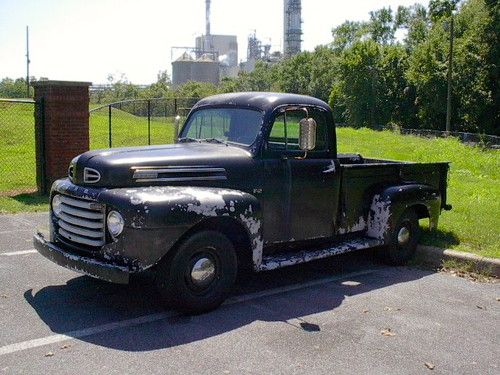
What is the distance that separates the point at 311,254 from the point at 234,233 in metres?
1.09

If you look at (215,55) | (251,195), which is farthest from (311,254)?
(215,55)

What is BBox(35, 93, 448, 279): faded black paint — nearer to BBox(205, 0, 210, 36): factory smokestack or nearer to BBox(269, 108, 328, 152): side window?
BBox(269, 108, 328, 152): side window

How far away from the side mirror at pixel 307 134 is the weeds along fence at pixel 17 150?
712 cm

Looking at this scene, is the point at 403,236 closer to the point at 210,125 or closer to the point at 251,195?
the point at 251,195

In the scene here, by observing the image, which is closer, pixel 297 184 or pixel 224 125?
pixel 297 184

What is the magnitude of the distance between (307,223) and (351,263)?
4.68ft

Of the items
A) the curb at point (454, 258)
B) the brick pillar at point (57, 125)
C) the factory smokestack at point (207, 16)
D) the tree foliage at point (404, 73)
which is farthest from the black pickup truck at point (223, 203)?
the factory smokestack at point (207, 16)

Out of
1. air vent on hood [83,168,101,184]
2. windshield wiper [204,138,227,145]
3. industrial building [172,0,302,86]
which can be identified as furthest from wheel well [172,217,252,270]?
industrial building [172,0,302,86]

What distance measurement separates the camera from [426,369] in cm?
435

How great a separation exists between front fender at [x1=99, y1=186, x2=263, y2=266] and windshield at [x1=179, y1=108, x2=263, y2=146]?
0.96 meters

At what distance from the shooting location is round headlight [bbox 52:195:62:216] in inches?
223

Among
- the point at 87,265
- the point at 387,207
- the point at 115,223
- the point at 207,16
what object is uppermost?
the point at 207,16

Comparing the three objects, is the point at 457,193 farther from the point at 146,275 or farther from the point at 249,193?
the point at 146,275

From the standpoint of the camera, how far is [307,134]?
581 cm
